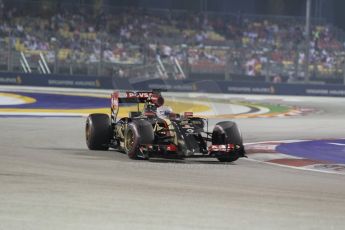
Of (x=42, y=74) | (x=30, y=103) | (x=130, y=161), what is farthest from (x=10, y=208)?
(x=42, y=74)

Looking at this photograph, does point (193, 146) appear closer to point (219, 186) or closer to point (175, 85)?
point (219, 186)

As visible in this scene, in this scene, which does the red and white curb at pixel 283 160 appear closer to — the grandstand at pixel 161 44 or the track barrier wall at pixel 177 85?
the track barrier wall at pixel 177 85

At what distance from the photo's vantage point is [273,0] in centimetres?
4991

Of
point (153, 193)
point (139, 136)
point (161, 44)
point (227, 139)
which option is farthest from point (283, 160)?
point (161, 44)

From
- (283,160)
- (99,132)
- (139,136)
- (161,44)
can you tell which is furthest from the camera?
(161,44)

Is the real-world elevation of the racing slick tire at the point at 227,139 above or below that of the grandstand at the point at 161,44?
below

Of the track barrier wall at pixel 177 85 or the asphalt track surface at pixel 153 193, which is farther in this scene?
the track barrier wall at pixel 177 85

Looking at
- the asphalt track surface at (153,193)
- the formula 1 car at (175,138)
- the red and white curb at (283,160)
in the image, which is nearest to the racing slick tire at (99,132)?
the asphalt track surface at (153,193)

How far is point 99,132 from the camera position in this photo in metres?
12.8

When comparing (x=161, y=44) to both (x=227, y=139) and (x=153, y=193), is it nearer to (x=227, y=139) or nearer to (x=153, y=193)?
(x=227, y=139)

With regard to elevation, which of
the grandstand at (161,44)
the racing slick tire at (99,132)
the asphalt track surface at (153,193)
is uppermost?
the grandstand at (161,44)

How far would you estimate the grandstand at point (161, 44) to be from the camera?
36.3 m

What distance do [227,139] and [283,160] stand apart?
123 centimetres

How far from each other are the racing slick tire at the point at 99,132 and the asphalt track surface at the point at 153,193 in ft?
0.67
